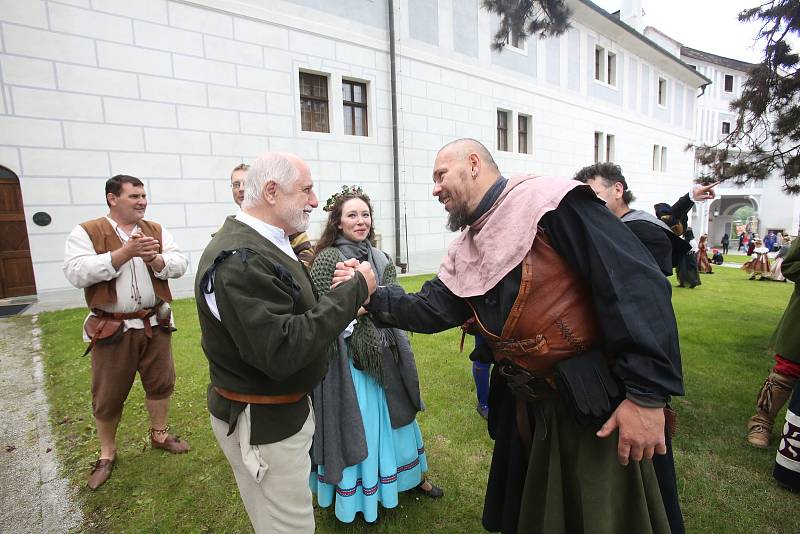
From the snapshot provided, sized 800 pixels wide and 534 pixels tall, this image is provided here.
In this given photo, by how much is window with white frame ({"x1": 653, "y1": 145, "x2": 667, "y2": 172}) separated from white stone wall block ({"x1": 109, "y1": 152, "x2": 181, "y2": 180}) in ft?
77.6

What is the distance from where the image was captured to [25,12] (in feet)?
22.0

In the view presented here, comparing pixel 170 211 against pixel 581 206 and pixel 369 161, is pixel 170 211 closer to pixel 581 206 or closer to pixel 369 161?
pixel 369 161

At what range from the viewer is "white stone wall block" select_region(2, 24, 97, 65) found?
6637mm

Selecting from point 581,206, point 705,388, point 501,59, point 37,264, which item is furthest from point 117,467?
point 501,59

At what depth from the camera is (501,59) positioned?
1381cm

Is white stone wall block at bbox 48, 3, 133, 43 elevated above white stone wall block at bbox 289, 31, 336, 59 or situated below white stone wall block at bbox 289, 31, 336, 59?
below

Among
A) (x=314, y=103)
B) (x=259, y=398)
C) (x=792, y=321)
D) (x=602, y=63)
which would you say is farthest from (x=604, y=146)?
(x=259, y=398)

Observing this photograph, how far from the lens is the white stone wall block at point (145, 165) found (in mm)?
7594

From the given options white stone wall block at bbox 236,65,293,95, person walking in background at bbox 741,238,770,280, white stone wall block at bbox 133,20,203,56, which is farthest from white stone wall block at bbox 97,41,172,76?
person walking in background at bbox 741,238,770,280

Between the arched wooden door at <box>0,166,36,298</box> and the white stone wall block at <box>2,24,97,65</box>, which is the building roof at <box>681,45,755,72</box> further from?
the arched wooden door at <box>0,166,36,298</box>

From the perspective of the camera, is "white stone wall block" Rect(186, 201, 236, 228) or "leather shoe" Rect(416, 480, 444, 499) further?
"white stone wall block" Rect(186, 201, 236, 228)

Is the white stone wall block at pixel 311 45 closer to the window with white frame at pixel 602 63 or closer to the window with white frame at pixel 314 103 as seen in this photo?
the window with white frame at pixel 314 103

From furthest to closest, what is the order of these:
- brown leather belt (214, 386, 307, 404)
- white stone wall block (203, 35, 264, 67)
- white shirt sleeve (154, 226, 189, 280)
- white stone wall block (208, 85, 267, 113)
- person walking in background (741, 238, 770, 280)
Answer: person walking in background (741, 238, 770, 280), white stone wall block (208, 85, 267, 113), white stone wall block (203, 35, 264, 67), white shirt sleeve (154, 226, 189, 280), brown leather belt (214, 386, 307, 404)

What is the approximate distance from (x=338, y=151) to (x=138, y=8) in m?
4.59
